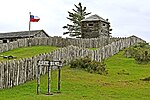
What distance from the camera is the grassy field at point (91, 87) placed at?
19.9 m

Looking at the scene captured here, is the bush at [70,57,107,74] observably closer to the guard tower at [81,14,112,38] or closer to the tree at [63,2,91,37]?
the guard tower at [81,14,112,38]

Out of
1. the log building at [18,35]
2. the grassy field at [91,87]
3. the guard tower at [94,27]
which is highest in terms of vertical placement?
the guard tower at [94,27]

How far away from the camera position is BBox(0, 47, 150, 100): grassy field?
19.9 m

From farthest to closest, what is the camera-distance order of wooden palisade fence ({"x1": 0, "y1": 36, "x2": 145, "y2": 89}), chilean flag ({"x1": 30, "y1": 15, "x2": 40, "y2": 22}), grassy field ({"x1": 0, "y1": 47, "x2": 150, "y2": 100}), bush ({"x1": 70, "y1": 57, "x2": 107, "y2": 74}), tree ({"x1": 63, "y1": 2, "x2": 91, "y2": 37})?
tree ({"x1": 63, "y1": 2, "x2": 91, "y2": 37}) < chilean flag ({"x1": 30, "y1": 15, "x2": 40, "y2": 22}) < bush ({"x1": 70, "y1": 57, "x2": 107, "y2": 74}) < wooden palisade fence ({"x1": 0, "y1": 36, "x2": 145, "y2": 89}) < grassy field ({"x1": 0, "y1": 47, "x2": 150, "y2": 100})

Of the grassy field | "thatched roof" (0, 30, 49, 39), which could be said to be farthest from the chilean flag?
the grassy field

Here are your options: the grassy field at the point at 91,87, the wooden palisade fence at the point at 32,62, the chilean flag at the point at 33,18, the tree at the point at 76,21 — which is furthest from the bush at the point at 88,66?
the tree at the point at 76,21

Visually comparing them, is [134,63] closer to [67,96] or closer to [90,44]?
[90,44]

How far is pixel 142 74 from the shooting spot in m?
31.8

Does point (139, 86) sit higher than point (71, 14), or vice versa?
point (71, 14)

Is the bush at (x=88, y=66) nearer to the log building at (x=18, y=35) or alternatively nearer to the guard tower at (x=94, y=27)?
the guard tower at (x=94, y=27)

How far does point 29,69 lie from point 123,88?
21.4ft

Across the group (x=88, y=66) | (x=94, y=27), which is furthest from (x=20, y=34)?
(x=88, y=66)

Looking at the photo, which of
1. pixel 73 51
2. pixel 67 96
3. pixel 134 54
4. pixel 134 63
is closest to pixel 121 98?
pixel 67 96

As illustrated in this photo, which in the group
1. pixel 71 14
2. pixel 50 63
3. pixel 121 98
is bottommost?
pixel 121 98
